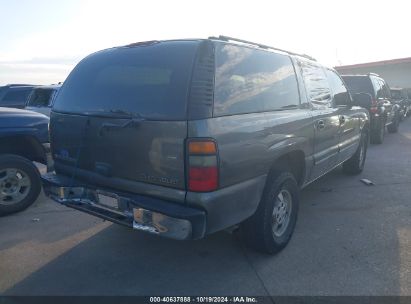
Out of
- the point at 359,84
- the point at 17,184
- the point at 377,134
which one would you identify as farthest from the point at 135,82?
the point at 377,134

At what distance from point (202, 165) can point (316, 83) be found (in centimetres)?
253

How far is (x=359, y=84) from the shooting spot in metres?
9.81

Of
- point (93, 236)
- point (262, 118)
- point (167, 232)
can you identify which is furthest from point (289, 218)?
point (93, 236)

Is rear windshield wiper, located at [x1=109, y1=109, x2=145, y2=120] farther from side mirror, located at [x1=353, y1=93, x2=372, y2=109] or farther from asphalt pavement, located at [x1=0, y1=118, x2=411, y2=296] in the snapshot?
side mirror, located at [x1=353, y1=93, x2=372, y2=109]

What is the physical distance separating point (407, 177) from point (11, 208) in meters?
6.25

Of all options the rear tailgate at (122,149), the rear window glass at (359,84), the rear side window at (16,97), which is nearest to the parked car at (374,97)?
the rear window glass at (359,84)

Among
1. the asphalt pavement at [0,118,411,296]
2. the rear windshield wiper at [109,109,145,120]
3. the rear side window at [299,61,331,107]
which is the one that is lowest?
the asphalt pavement at [0,118,411,296]

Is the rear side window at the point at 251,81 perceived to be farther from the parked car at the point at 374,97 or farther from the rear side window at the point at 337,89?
the parked car at the point at 374,97

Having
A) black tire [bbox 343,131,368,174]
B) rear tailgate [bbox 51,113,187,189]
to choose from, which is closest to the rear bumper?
rear tailgate [bbox 51,113,187,189]

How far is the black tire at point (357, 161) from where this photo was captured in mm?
6555

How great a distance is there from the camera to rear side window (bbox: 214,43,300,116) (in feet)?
9.46

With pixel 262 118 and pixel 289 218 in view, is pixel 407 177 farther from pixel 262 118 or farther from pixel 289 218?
pixel 262 118

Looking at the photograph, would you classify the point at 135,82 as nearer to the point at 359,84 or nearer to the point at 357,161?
the point at 357,161

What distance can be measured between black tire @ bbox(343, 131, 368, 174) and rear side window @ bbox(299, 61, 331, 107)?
6.76 ft
